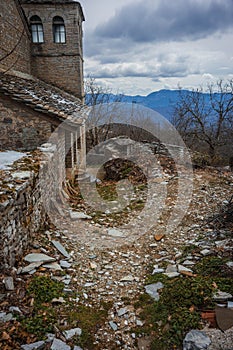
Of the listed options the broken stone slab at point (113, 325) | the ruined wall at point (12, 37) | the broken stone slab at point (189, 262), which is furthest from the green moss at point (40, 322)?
the ruined wall at point (12, 37)

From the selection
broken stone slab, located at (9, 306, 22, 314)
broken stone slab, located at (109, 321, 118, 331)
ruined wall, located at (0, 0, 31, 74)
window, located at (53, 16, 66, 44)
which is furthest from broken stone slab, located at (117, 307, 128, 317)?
window, located at (53, 16, 66, 44)

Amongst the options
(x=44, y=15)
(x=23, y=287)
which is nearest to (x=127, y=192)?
(x=23, y=287)

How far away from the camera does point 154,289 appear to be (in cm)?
406

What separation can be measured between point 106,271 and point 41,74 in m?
11.9

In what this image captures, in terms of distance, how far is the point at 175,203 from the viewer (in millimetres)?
7828

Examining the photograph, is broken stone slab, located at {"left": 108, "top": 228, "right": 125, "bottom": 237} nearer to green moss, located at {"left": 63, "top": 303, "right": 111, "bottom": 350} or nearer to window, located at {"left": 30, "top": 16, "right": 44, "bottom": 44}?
green moss, located at {"left": 63, "top": 303, "right": 111, "bottom": 350}

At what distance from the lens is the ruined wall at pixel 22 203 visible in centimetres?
386

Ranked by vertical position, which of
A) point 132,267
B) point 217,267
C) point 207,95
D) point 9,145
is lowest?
point 132,267

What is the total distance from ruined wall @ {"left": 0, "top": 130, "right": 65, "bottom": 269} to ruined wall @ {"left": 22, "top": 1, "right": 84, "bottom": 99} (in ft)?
27.3

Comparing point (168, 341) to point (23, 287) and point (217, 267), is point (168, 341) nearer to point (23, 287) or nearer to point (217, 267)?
point (217, 267)

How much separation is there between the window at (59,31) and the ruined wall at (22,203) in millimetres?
9258

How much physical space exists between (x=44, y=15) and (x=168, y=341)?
1458 cm

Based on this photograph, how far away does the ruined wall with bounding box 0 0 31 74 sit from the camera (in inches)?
402

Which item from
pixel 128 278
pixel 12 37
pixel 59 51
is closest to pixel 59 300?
pixel 128 278
